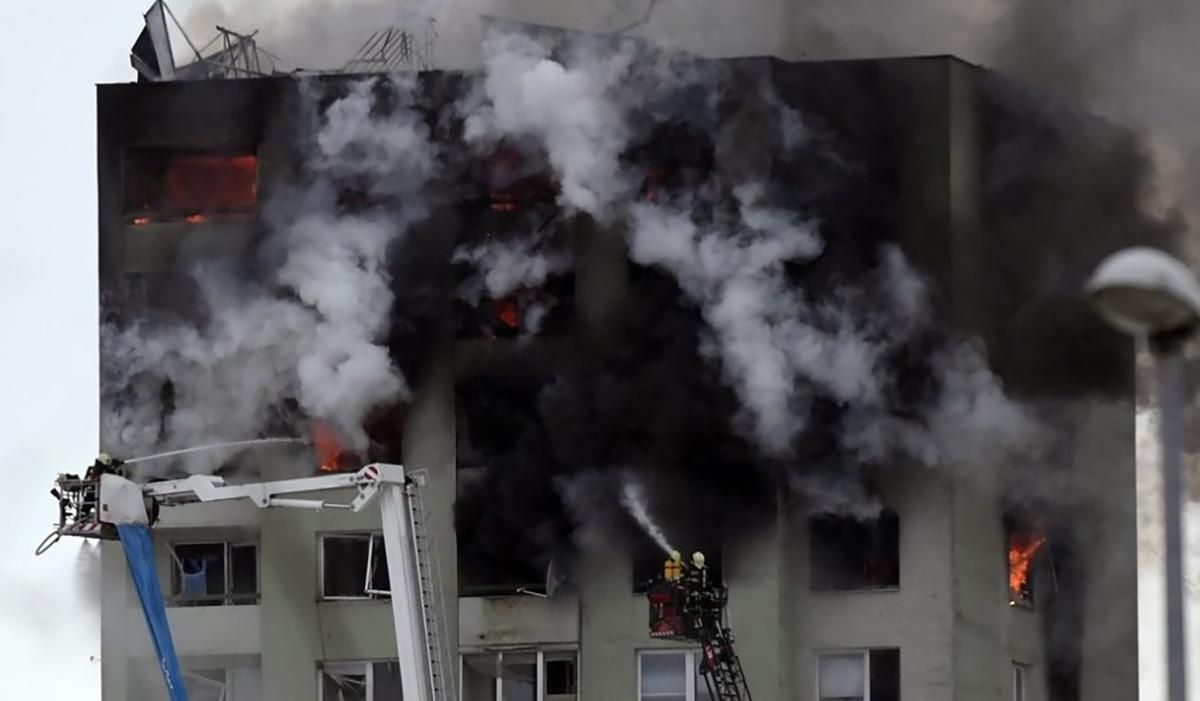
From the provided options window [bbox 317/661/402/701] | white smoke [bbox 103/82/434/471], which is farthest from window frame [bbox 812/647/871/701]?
white smoke [bbox 103/82/434/471]

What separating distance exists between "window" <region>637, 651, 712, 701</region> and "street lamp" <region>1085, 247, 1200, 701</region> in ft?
103

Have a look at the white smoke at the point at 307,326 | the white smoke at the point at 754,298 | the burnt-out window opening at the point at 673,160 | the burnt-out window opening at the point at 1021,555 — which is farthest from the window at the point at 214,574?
the burnt-out window opening at the point at 1021,555

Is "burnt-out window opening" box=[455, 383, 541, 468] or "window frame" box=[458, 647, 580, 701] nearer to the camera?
"burnt-out window opening" box=[455, 383, 541, 468]

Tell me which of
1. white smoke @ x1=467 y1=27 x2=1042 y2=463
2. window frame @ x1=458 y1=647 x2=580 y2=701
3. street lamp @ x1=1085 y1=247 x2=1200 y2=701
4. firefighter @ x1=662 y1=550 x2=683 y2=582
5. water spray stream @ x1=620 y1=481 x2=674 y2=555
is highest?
white smoke @ x1=467 y1=27 x2=1042 y2=463

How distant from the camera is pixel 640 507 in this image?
46.1 meters

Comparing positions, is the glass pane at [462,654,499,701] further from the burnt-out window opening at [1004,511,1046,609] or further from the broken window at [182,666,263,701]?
the burnt-out window opening at [1004,511,1046,609]

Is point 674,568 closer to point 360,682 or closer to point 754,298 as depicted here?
point 754,298

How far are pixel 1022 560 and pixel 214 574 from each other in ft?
46.6

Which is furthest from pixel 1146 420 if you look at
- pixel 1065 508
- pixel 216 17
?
pixel 216 17

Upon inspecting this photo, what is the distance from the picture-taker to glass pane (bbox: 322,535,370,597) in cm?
4834

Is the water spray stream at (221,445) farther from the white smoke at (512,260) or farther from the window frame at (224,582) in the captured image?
the white smoke at (512,260)

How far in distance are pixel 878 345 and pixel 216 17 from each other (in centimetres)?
1384

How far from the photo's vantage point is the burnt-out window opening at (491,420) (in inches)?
1852

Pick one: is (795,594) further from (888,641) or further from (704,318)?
(704,318)
